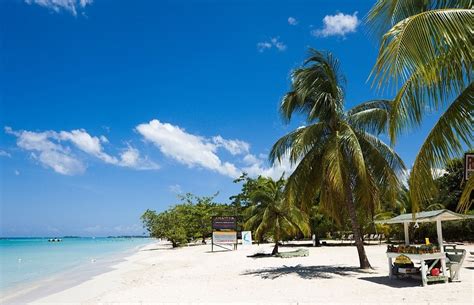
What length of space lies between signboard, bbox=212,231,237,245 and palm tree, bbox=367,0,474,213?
84.3 ft

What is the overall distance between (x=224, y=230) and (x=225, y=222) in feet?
2.25

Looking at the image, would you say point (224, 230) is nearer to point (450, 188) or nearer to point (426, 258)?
point (450, 188)

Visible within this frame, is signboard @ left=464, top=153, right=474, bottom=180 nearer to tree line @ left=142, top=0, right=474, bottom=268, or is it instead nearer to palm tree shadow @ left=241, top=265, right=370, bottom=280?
tree line @ left=142, top=0, right=474, bottom=268

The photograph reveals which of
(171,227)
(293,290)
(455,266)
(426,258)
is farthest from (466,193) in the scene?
(171,227)

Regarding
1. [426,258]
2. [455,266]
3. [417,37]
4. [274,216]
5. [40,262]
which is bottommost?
[40,262]

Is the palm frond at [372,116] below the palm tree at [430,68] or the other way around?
the other way around

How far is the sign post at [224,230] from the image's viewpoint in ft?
101

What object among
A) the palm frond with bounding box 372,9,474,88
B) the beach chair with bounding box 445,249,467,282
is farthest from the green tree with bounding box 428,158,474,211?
the palm frond with bounding box 372,9,474,88

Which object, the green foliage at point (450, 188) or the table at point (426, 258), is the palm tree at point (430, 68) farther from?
the green foliage at point (450, 188)

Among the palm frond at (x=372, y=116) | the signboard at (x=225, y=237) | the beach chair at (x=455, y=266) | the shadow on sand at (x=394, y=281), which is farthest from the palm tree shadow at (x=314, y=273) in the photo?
the signboard at (x=225, y=237)

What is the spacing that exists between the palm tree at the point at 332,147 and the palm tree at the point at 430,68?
24.2 ft

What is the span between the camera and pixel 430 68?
5031 mm

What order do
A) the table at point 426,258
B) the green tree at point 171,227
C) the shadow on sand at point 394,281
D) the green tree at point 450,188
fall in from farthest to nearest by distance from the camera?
1. the green tree at point 171,227
2. the green tree at point 450,188
3. the shadow on sand at point 394,281
4. the table at point 426,258

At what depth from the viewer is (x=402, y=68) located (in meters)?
4.25
